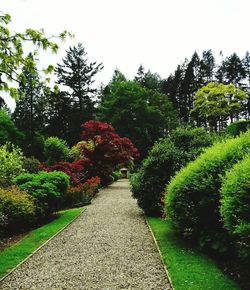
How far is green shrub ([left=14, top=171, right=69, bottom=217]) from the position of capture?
11.5m

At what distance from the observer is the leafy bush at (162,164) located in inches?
466

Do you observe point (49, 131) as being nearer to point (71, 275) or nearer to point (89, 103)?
point (89, 103)

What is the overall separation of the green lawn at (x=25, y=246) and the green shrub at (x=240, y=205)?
4.27 m

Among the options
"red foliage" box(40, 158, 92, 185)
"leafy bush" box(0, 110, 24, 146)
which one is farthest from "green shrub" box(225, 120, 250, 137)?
"leafy bush" box(0, 110, 24, 146)

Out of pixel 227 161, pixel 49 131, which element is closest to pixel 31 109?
pixel 49 131

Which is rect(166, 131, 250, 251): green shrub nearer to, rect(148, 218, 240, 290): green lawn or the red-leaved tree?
rect(148, 218, 240, 290): green lawn

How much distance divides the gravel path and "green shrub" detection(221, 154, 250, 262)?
1459mm

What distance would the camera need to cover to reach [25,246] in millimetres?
8195

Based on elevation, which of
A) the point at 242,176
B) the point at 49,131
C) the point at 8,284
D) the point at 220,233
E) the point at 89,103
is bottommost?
the point at 8,284

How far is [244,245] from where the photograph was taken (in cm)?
474

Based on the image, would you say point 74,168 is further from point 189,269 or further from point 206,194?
point 189,269

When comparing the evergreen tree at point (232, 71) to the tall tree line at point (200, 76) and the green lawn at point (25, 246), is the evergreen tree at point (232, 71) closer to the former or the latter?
the tall tree line at point (200, 76)

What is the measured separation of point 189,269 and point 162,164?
612 centimetres

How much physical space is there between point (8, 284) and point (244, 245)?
3.94m
